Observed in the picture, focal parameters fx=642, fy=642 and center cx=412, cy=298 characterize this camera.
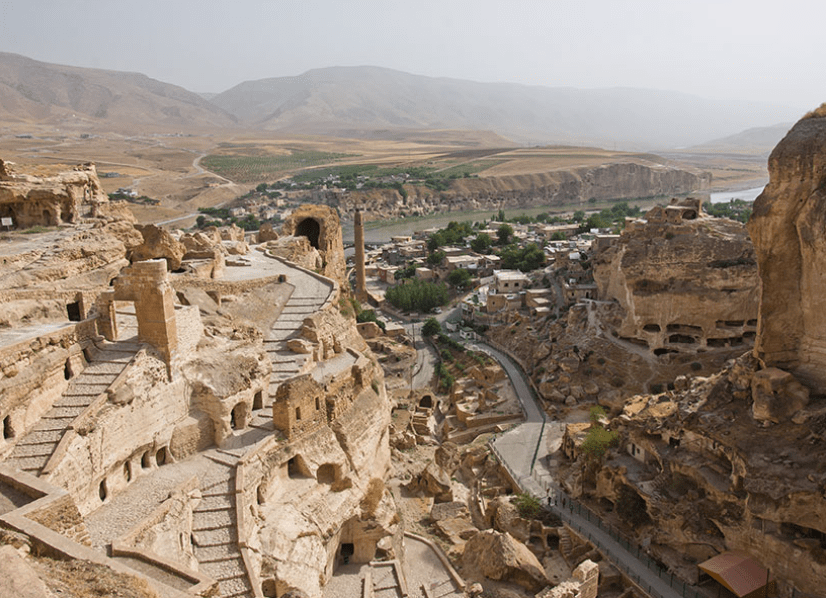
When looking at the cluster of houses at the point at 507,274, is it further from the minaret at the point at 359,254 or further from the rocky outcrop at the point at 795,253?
the rocky outcrop at the point at 795,253

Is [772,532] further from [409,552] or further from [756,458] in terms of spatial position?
[409,552]

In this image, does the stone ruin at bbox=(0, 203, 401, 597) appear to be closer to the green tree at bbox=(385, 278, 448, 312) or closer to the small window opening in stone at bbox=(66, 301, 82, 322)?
the small window opening in stone at bbox=(66, 301, 82, 322)

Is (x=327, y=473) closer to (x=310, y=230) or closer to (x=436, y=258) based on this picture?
(x=310, y=230)

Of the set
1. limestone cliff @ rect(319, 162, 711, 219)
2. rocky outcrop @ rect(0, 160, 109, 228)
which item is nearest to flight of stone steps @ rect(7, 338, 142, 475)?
rocky outcrop @ rect(0, 160, 109, 228)

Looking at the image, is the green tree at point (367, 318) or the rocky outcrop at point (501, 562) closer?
the rocky outcrop at point (501, 562)

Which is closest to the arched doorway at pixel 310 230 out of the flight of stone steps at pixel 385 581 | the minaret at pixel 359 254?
the minaret at pixel 359 254

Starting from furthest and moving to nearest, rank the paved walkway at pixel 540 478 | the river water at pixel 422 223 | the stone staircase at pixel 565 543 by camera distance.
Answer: the river water at pixel 422 223
the stone staircase at pixel 565 543
the paved walkway at pixel 540 478

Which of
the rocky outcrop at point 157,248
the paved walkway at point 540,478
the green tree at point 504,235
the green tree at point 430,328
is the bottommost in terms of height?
the green tree at point 430,328
